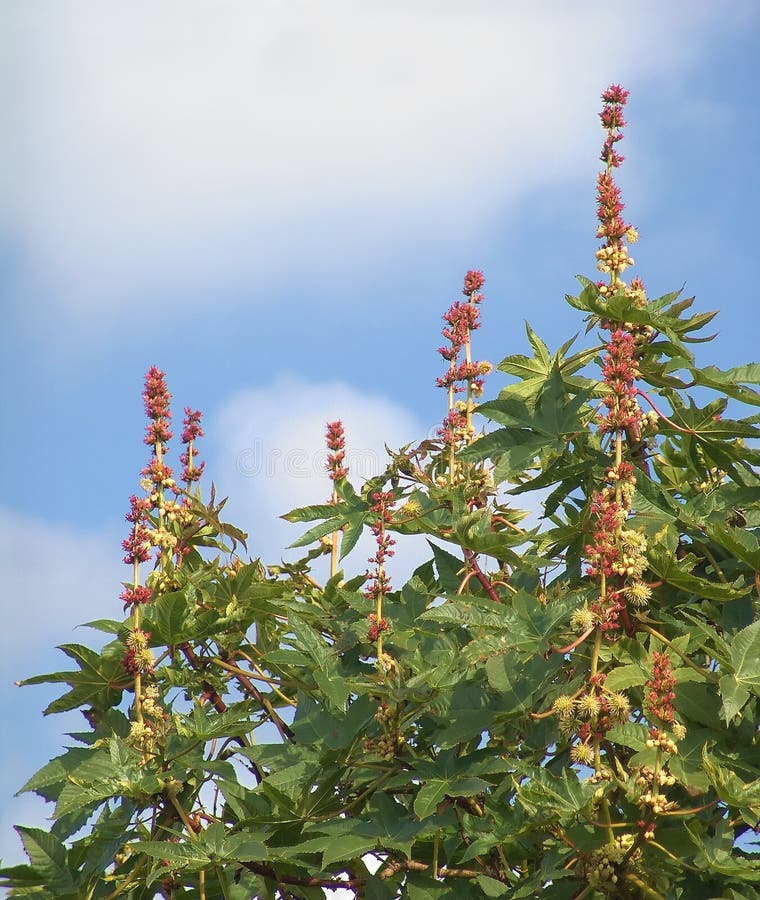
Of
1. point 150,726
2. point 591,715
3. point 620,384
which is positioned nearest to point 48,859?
point 150,726

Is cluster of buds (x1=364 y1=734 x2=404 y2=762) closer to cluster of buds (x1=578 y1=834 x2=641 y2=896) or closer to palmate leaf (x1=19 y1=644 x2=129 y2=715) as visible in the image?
cluster of buds (x1=578 y1=834 x2=641 y2=896)

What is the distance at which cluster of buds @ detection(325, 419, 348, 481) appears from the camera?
5.05 metres

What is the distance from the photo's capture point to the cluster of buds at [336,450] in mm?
5055

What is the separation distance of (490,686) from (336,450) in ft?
6.19

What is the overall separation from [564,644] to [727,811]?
0.67 m

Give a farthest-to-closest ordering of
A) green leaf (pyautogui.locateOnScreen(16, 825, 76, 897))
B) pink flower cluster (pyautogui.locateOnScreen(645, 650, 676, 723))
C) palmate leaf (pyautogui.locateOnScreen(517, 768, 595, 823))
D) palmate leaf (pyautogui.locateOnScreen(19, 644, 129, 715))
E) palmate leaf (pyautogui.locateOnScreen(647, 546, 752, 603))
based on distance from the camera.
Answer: palmate leaf (pyautogui.locateOnScreen(19, 644, 129, 715))
green leaf (pyautogui.locateOnScreen(16, 825, 76, 897))
palmate leaf (pyautogui.locateOnScreen(647, 546, 752, 603))
palmate leaf (pyautogui.locateOnScreen(517, 768, 595, 823))
pink flower cluster (pyautogui.locateOnScreen(645, 650, 676, 723))

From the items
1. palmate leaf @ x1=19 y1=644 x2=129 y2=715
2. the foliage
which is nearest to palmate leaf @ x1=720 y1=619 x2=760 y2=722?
the foliage

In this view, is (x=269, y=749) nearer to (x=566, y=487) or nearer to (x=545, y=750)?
(x=545, y=750)

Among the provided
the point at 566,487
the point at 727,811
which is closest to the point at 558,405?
the point at 566,487

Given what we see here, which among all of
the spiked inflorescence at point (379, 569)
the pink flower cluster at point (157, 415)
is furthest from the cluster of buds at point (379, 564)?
the pink flower cluster at point (157, 415)

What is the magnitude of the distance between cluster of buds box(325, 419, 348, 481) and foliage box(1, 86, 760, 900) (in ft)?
2.14

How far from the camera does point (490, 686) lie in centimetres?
345

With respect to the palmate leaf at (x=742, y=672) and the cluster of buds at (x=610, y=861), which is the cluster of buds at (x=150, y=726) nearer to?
the cluster of buds at (x=610, y=861)

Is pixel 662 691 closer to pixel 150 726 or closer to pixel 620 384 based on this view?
pixel 620 384
